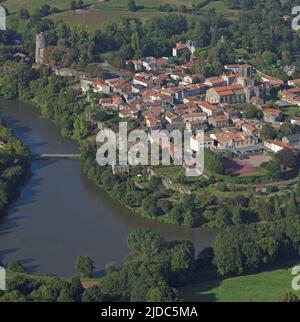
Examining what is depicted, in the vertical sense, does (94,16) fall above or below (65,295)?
above

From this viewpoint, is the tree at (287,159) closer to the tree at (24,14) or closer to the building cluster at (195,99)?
the building cluster at (195,99)

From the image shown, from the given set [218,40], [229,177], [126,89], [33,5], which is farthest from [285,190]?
[33,5]

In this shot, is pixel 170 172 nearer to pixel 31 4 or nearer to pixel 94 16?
pixel 94 16

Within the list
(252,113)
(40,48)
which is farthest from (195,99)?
(40,48)

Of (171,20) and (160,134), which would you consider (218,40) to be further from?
(160,134)

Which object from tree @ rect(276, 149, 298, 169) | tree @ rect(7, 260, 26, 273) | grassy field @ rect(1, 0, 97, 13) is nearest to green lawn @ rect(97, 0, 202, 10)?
grassy field @ rect(1, 0, 97, 13)

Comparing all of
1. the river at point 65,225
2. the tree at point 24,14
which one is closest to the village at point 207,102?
the river at point 65,225

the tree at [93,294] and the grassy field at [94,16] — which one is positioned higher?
the grassy field at [94,16]
